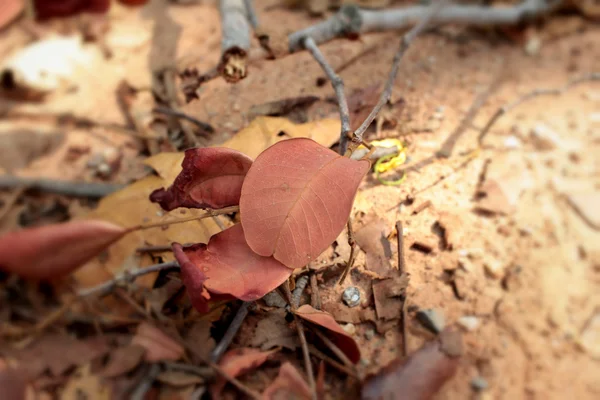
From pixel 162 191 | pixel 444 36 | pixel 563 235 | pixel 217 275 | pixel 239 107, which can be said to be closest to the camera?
pixel 217 275

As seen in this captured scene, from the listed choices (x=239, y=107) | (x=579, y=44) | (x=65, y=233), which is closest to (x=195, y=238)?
(x=65, y=233)

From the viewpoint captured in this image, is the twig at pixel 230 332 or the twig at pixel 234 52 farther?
the twig at pixel 234 52

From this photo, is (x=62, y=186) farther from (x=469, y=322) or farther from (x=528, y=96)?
(x=528, y=96)

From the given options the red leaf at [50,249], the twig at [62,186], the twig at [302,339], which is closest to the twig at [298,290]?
the twig at [302,339]

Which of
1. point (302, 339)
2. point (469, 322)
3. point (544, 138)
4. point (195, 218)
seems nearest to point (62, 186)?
point (195, 218)

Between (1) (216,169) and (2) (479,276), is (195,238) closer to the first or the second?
(1) (216,169)

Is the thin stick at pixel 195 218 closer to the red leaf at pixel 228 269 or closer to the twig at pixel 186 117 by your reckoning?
the red leaf at pixel 228 269
